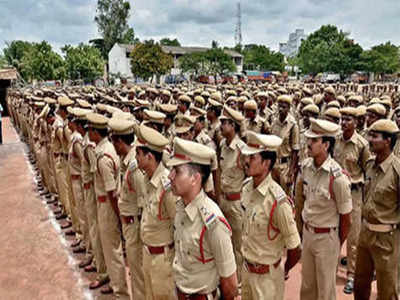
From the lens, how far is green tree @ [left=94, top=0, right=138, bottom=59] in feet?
170

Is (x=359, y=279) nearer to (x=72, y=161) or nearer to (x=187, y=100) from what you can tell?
(x=72, y=161)

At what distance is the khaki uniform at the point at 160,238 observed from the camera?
9.41ft

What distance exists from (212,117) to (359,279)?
403 centimetres

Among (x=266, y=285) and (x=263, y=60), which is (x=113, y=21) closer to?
(x=263, y=60)

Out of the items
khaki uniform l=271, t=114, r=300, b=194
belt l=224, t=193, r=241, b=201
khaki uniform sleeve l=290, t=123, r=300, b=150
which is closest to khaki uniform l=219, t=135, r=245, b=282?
Result: belt l=224, t=193, r=241, b=201

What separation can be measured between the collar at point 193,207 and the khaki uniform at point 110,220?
69.6 inches

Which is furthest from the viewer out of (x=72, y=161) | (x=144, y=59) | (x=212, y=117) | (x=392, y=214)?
(x=144, y=59)

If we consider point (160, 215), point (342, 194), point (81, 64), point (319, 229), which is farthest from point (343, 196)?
point (81, 64)

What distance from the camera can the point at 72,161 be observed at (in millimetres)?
4973

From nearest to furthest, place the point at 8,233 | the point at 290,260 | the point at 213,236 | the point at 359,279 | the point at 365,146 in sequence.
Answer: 1. the point at 213,236
2. the point at 290,260
3. the point at 359,279
4. the point at 365,146
5. the point at 8,233

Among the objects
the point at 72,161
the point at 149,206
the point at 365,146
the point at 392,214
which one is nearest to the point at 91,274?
the point at 72,161

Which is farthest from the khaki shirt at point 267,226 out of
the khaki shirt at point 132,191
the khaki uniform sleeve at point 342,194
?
the khaki shirt at point 132,191

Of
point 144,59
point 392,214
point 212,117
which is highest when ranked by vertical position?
point 144,59

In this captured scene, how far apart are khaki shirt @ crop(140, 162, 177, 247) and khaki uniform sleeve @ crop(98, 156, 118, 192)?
3.20 feet
